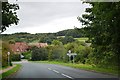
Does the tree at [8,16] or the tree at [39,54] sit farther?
the tree at [39,54]

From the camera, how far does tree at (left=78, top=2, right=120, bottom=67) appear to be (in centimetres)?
2972

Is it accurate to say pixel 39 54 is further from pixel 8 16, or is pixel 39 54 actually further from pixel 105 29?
pixel 8 16

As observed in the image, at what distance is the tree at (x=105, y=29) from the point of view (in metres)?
29.7

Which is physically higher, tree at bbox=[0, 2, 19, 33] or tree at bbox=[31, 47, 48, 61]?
tree at bbox=[0, 2, 19, 33]

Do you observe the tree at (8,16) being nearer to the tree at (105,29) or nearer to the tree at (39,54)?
the tree at (105,29)

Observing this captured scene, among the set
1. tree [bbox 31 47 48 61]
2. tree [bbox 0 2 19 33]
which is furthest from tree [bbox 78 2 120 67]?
tree [bbox 31 47 48 61]

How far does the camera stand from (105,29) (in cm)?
3278

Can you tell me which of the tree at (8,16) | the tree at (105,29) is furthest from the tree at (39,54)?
the tree at (8,16)

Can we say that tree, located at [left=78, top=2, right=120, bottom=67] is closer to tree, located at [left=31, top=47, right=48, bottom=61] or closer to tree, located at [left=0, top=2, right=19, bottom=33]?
tree, located at [left=0, top=2, right=19, bottom=33]

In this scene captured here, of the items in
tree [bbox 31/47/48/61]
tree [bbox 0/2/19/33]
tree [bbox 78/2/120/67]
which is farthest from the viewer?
tree [bbox 31/47/48/61]

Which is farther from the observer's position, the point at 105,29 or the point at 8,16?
the point at 105,29

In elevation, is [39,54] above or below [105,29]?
below

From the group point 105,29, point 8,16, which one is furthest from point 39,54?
point 8,16

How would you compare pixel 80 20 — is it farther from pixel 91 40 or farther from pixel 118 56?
pixel 118 56
